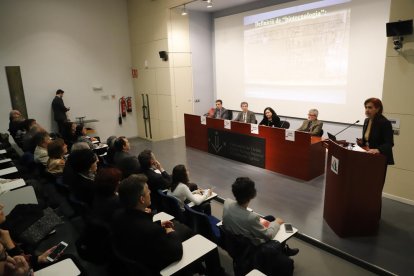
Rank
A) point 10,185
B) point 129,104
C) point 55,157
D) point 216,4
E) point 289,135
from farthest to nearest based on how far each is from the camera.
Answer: point 129,104, point 216,4, point 289,135, point 55,157, point 10,185

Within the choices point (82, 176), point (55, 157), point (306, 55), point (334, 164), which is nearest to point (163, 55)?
point (306, 55)

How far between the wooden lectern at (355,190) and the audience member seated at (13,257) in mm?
2760

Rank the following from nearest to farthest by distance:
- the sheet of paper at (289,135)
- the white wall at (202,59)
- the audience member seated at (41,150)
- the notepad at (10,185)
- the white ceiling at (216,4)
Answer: the notepad at (10,185) < the audience member seated at (41,150) < the sheet of paper at (289,135) < the white ceiling at (216,4) < the white wall at (202,59)

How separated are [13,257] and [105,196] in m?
0.73

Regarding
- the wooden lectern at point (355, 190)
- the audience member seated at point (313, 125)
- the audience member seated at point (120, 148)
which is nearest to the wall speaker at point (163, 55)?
the audience member seated at point (313, 125)

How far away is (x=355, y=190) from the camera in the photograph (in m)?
2.91

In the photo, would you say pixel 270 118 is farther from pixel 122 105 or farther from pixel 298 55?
pixel 122 105

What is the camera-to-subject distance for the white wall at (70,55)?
264 inches

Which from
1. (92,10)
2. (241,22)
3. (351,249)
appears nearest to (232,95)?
(241,22)

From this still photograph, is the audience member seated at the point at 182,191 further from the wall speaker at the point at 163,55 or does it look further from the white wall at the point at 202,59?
the white wall at the point at 202,59

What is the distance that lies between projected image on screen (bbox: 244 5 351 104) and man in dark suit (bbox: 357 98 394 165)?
2.92 meters

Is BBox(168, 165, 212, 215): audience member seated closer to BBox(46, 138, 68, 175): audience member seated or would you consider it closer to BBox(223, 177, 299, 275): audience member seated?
BBox(223, 177, 299, 275): audience member seated

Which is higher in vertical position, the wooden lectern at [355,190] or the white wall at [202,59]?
the white wall at [202,59]

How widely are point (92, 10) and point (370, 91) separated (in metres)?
6.97
